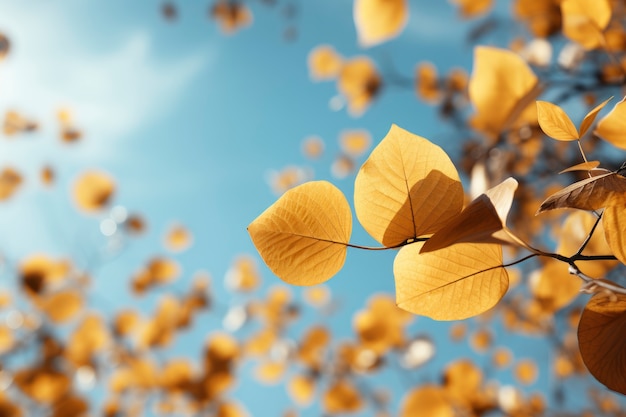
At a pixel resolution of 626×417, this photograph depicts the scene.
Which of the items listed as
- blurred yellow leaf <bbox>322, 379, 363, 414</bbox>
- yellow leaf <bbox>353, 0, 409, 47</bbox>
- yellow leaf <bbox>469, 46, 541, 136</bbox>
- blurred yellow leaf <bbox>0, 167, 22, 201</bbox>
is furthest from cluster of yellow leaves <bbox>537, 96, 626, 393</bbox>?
blurred yellow leaf <bbox>0, 167, 22, 201</bbox>

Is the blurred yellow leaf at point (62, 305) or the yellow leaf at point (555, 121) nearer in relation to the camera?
the yellow leaf at point (555, 121)

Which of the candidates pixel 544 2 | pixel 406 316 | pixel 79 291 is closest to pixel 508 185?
pixel 544 2

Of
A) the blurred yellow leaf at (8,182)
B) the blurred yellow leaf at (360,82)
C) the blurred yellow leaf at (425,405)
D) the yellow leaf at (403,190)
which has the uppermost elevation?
the blurred yellow leaf at (8,182)

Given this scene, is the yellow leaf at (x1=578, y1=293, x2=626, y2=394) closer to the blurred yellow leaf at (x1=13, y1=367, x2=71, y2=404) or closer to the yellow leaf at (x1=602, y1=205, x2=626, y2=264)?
the yellow leaf at (x1=602, y1=205, x2=626, y2=264)

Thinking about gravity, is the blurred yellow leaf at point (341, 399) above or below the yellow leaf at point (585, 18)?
below

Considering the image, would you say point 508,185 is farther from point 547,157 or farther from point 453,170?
point 547,157

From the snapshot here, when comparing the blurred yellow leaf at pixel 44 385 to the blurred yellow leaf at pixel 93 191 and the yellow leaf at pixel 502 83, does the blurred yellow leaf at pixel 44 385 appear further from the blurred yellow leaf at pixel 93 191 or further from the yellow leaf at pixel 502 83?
the yellow leaf at pixel 502 83

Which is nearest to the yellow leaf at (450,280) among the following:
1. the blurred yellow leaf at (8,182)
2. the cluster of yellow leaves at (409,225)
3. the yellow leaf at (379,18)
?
the cluster of yellow leaves at (409,225)
